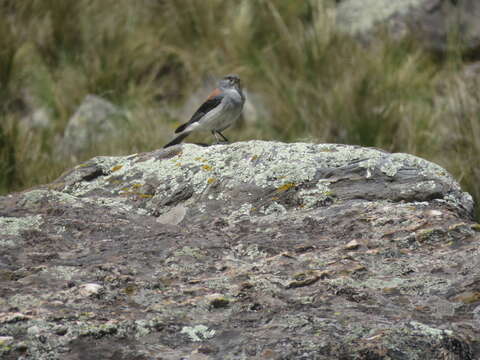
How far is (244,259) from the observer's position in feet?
8.16

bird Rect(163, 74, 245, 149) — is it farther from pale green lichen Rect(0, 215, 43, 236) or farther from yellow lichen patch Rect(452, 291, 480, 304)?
yellow lichen patch Rect(452, 291, 480, 304)

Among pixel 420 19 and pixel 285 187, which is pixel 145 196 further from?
pixel 420 19

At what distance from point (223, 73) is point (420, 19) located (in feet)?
8.81

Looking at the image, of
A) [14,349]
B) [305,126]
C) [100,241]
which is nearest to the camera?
[14,349]

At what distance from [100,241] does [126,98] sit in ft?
18.9

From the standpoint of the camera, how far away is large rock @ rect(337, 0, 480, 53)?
893cm

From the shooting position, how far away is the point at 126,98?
324 inches

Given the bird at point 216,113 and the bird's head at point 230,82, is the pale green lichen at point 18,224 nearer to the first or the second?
the bird at point 216,113

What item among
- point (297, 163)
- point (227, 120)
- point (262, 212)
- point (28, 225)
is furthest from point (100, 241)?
point (227, 120)

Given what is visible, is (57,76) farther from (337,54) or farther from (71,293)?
(71,293)

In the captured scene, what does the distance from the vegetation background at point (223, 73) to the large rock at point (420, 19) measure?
0.92 feet

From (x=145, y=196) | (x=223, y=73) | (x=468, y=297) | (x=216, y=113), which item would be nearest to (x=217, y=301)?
(x=468, y=297)

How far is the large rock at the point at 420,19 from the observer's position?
8.93 meters

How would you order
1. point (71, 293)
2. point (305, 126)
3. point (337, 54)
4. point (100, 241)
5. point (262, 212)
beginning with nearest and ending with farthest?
1. point (71, 293)
2. point (100, 241)
3. point (262, 212)
4. point (305, 126)
5. point (337, 54)
